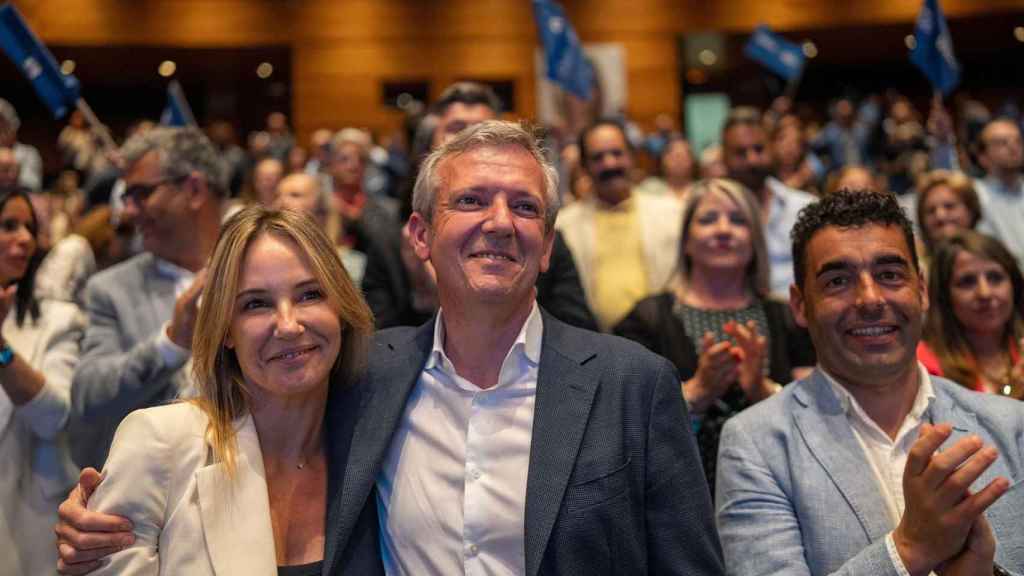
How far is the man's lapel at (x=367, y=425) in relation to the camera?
212 cm

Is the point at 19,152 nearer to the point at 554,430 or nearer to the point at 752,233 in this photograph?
the point at 752,233

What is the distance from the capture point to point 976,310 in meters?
3.33

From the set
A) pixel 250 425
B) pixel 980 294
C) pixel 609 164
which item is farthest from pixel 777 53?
pixel 250 425

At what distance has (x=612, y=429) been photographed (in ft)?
6.98

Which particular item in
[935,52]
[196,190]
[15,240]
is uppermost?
[935,52]

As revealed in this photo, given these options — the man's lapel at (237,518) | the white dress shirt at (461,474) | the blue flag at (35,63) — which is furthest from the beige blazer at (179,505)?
the blue flag at (35,63)

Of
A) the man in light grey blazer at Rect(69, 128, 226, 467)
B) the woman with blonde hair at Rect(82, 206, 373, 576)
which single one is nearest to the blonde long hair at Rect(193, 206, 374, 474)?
the woman with blonde hair at Rect(82, 206, 373, 576)

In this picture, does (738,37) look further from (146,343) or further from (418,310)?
(146,343)

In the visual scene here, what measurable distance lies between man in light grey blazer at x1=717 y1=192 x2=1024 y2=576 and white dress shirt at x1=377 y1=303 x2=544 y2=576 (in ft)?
1.80

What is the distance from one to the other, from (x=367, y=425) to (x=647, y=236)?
243cm

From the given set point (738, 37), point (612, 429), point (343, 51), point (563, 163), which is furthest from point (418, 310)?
point (738, 37)

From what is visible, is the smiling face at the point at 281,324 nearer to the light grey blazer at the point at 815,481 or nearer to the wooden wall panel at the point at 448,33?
the light grey blazer at the point at 815,481

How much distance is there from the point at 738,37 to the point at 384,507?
36.9 ft

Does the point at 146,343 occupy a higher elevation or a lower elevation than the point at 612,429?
higher
